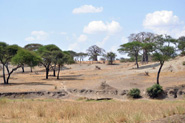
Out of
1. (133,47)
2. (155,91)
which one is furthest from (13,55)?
(133,47)

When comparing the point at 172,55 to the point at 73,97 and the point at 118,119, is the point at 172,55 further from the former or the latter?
the point at 118,119

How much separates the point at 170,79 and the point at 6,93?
26545 millimetres

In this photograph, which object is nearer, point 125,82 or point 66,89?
point 66,89

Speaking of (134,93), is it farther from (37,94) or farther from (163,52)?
(37,94)

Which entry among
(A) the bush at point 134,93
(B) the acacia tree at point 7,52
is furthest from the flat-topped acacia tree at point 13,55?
(A) the bush at point 134,93

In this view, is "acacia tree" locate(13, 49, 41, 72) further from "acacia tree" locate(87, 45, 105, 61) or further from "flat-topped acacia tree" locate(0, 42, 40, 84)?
"acacia tree" locate(87, 45, 105, 61)

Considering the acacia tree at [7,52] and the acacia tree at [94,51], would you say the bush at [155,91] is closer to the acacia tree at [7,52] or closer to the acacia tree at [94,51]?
the acacia tree at [7,52]

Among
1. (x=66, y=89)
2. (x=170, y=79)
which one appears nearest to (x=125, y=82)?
(x=170, y=79)

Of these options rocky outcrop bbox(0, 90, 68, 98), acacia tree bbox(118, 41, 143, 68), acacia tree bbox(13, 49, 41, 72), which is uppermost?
acacia tree bbox(118, 41, 143, 68)

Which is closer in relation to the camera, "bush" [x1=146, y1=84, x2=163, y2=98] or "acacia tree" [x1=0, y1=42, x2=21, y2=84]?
"bush" [x1=146, y1=84, x2=163, y2=98]

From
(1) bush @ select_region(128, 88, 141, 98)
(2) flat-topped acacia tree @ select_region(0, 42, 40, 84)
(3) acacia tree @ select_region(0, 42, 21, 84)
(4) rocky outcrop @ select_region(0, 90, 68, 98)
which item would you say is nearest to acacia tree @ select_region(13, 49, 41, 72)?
(2) flat-topped acacia tree @ select_region(0, 42, 40, 84)

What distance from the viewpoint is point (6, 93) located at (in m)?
31.0

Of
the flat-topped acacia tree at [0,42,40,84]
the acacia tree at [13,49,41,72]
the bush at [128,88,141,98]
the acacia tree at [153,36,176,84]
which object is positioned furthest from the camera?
the flat-topped acacia tree at [0,42,40,84]

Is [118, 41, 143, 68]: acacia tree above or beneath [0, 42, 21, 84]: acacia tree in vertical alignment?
above
